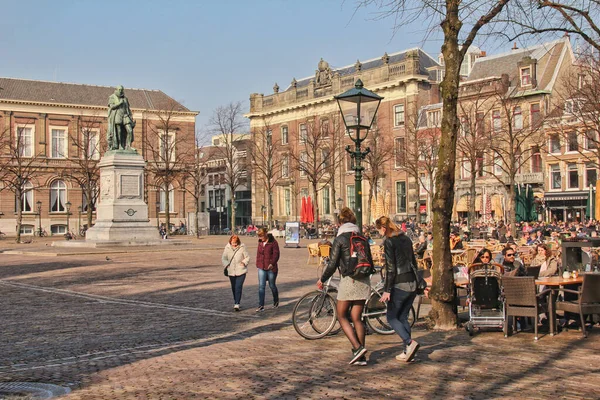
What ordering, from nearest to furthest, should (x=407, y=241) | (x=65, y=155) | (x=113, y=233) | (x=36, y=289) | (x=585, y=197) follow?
(x=407, y=241), (x=36, y=289), (x=113, y=233), (x=585, y=197), (x=65, y=155)

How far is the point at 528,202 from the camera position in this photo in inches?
2004

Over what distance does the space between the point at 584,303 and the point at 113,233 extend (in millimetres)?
28567

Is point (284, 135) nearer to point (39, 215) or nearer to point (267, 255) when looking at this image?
point (39, 215)

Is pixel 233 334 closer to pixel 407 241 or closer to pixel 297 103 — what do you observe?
pixel 407 241

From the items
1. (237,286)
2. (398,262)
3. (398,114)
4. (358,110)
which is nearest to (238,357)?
(398,262)

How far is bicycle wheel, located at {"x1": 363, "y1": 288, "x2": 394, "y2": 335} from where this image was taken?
423 inches

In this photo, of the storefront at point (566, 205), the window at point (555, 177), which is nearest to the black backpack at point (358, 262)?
the storefront at point (566, 205)

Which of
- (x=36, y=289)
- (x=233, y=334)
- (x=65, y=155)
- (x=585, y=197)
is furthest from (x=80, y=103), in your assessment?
(x=233, y=334)

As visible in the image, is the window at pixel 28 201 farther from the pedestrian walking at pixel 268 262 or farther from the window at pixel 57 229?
the pedestrian walking at pixel 268 262

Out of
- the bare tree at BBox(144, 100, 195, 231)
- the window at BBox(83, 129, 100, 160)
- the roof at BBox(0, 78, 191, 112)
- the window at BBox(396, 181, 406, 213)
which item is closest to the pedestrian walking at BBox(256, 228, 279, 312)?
the window at BBox(396, 181, 406, 213)

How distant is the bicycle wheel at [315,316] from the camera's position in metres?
10.6

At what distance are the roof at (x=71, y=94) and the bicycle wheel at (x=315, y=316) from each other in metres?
61.9

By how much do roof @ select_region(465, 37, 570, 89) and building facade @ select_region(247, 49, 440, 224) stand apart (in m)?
5.08

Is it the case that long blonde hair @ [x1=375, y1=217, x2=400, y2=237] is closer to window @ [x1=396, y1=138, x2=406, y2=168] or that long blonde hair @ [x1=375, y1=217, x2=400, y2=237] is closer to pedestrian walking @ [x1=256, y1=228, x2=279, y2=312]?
pedestrian walking @ [x1=256, y1=228, x2=279, y2=312]
